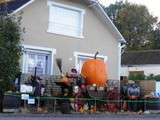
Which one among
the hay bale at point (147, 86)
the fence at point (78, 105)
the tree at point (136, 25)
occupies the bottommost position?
the fence at point (78, 105)

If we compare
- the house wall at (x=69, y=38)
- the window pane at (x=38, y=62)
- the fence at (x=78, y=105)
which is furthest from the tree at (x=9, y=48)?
the window pane at (x=38, y=62)

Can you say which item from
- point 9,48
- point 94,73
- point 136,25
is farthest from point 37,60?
point 136,25

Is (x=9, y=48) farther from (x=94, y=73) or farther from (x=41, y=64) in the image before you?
(x=41, y=64)

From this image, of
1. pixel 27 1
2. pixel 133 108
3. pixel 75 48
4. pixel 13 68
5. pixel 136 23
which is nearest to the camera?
→ pixel 13 68

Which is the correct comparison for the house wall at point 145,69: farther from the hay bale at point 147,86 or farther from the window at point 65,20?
the hay bale at point 147,86

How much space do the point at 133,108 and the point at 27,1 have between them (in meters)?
7.23

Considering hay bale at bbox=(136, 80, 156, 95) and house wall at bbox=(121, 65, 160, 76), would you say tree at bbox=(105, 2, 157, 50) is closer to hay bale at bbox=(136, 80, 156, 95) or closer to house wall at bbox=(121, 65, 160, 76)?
house wall at bbox=(121, 65, 160, 76)

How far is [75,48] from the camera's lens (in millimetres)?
27938

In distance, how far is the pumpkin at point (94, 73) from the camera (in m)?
23.2

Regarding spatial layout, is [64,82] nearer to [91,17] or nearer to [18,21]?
[18,21]

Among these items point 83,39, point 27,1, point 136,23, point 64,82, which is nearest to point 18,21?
point 27,1

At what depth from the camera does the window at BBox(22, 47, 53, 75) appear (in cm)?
2547

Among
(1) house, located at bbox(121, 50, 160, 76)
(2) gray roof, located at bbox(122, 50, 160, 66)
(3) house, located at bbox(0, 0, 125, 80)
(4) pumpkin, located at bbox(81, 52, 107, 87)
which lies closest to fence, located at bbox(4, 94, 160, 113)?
(4) pumpkin, located at bbox(81, 52, 107, 87)

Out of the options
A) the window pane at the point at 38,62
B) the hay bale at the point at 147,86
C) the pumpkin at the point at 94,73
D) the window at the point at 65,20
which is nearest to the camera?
the pumpkin at the point at 94,73
